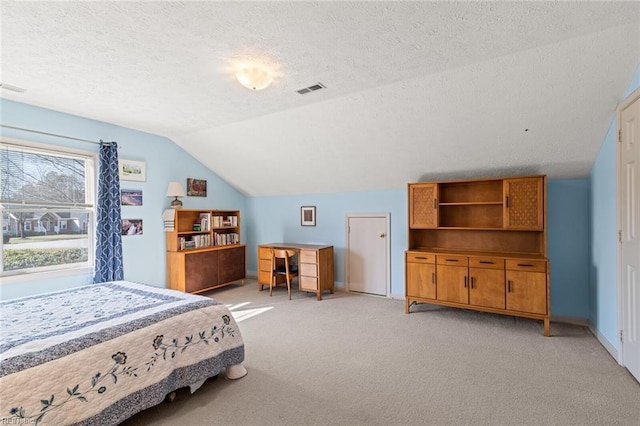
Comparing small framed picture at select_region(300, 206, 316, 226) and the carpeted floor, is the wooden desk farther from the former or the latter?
the carpeted floor

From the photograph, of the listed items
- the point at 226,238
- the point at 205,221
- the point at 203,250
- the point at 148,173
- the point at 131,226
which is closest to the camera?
the point at 131,226

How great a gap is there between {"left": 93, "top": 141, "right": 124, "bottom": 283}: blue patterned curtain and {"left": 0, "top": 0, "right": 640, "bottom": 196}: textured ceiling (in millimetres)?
536

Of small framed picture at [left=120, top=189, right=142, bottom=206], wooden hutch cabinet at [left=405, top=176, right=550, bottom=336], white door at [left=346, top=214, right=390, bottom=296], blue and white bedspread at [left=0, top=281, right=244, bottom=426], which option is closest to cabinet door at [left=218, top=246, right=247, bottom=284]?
small framed picture at [left=120, top=189, right=142, bottom=206]

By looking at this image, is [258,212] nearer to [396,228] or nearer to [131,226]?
[131,226]

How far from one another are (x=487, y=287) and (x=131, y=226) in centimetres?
458

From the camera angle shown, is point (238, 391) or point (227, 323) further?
point (227, 323)

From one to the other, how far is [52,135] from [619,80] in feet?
17.9

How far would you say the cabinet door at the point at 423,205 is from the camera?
3844mm

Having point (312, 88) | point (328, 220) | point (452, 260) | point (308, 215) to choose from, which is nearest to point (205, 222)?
point (308, 215)

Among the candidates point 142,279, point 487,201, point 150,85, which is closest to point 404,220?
point 487,201

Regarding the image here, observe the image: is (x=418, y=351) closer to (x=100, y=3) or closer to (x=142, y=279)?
(x=100, y=3)

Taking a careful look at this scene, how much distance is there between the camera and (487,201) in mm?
3844

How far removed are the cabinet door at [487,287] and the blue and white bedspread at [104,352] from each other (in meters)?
2.62

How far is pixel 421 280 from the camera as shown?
149 inches
